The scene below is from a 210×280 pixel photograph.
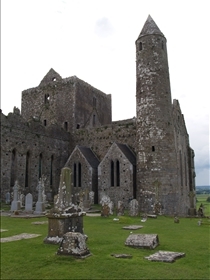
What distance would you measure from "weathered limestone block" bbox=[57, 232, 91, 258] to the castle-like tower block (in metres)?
15.9

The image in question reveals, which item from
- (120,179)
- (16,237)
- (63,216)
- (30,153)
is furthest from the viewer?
(30,153)

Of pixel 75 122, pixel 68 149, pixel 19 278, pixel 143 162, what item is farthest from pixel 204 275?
pixel 75 122

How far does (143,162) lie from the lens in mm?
25188

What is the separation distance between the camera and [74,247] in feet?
24.0

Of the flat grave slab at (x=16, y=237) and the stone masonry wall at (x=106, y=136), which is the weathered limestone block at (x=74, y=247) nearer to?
the flat grave slab at (x=16, y=237)

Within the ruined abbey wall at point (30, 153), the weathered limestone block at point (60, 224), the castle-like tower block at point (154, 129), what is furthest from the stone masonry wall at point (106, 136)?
the weathered limestone block at point (60, 224)

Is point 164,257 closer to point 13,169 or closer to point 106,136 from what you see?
point 13,169

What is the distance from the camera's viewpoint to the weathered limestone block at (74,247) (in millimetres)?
7242

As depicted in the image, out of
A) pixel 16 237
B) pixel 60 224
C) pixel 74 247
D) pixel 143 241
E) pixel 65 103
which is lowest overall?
pixel 16 237

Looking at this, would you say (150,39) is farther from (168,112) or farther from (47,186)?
(47,186)

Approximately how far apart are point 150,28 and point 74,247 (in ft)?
81.1

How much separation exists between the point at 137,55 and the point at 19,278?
24.8m

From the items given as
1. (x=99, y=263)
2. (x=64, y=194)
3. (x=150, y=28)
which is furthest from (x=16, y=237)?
(x=150, y=28)

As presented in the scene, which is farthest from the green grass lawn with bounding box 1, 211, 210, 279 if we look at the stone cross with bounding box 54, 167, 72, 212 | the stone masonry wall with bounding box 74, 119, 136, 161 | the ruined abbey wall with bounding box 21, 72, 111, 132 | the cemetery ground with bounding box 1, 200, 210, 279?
the ruined abbey wall with bounding box 21, 72, 111, 132
